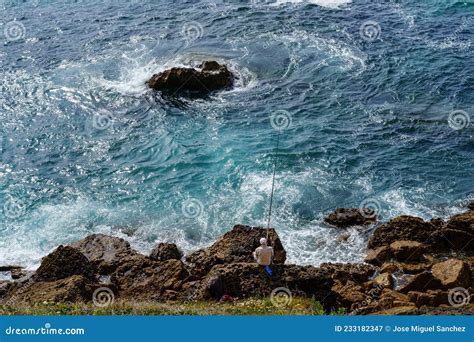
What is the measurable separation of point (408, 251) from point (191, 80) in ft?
59.5

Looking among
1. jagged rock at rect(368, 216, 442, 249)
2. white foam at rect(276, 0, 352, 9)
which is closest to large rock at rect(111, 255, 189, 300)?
jagged rock at rect(368, 216, 442, 249)

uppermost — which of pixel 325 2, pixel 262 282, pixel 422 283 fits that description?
pixel 325 2

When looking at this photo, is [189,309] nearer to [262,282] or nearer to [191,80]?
[262,282]

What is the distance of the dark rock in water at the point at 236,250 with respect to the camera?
21.2 m

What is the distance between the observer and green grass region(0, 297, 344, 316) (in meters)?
15.6

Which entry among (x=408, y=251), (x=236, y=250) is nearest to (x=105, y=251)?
(x=236, y=250)

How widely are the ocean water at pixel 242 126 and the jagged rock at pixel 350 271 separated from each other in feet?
4.02

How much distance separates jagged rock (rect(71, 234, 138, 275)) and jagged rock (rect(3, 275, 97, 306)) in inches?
86.4

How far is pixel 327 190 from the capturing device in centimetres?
2723

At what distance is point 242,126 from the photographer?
105 feet

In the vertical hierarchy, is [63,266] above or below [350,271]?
above

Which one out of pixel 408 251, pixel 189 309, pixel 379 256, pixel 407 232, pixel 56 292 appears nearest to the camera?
pixel 189 309

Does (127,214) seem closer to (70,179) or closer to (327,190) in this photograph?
(70,179)

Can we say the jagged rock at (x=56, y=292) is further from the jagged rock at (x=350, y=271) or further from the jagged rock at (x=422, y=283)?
the jagged rock at (x=422, y=283)
